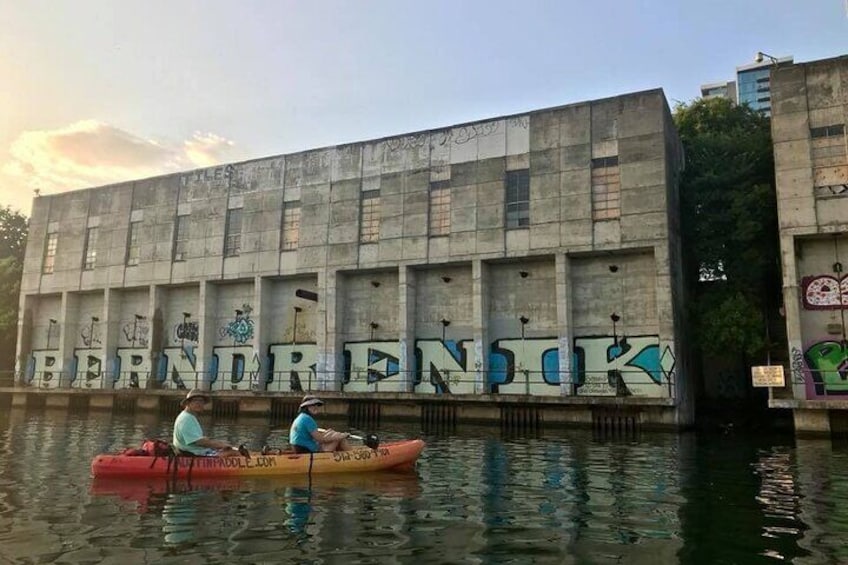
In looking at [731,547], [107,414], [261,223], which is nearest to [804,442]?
[731,547]

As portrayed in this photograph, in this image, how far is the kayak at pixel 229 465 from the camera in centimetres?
1427

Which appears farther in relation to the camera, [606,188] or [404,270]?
[404,270]

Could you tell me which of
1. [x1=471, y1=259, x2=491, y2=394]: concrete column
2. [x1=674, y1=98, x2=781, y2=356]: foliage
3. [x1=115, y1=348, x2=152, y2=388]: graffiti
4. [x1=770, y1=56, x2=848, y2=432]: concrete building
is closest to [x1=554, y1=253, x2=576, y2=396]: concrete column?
[x1=471, y1=259, x2=491, y2=394]: concrete column

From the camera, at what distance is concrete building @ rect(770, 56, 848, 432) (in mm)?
26219

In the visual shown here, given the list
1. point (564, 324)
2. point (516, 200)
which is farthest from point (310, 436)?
point (516, 200)

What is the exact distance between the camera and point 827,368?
86.4ft

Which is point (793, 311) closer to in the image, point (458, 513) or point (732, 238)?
point (732, 238)

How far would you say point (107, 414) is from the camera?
38844 millimetres

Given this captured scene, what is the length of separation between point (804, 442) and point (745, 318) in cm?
673

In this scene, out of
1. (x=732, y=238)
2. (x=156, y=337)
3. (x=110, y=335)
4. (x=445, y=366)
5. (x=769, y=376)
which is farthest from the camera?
(x=110, y=335)

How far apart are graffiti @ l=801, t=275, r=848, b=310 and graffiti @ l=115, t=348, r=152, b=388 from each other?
3689 cm

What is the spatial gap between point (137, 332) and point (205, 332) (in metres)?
6.79

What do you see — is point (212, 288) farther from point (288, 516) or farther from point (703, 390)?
point (288, 516)

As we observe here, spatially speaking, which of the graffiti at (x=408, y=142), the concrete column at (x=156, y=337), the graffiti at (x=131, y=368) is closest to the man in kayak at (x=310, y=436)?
the graffiti at (x=408, y=142)
